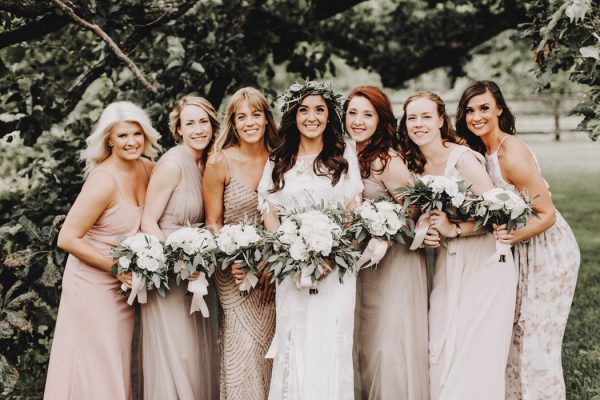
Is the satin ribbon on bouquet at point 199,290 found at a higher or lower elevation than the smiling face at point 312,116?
lower

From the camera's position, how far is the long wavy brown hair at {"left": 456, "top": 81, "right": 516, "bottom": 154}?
480 centimetres

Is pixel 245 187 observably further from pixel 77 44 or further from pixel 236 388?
pixel 77 44

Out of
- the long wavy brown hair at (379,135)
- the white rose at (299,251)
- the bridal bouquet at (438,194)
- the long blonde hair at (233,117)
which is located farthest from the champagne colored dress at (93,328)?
the bridal bouquet at (438,194)

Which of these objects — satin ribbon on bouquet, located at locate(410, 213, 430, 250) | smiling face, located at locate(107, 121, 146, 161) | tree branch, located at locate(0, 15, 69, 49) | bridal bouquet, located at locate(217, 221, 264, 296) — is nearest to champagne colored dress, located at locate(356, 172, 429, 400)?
satin ribbon on bouquet, located at locate(410, 213, 430, 250)

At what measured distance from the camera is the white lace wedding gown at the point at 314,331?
4348 millimetres

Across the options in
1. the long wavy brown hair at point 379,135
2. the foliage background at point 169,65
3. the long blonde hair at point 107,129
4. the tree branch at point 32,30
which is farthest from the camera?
the tree branch at point 32,30

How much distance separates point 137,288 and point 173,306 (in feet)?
1.22

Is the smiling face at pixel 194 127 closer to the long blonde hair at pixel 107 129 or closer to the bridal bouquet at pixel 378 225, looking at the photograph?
the long blonde hair at pixel 107 129

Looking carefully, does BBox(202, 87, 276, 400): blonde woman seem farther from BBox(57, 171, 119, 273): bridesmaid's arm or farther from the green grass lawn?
the green grass lawn

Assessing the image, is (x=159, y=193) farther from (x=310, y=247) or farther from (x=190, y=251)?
(x=310, y=247)

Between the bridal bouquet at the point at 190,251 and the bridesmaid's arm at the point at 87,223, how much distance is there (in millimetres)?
431

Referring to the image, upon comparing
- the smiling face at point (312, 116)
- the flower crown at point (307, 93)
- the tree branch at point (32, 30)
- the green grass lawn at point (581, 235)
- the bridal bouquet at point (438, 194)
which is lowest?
the green grass lawn at point (581, 235)

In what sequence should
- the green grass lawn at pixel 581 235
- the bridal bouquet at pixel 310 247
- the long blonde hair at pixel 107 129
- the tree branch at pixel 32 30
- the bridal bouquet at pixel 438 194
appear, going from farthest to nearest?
1. the green grass lawn at pixel 581 235
2. the tree branch at pixel 32 30
3. the long blonde hair at pixel 107 129
4. the bridal bouquet at pixel 438 194
5. the bridal bouquet at pixel 310 247

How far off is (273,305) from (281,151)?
1120 mm
